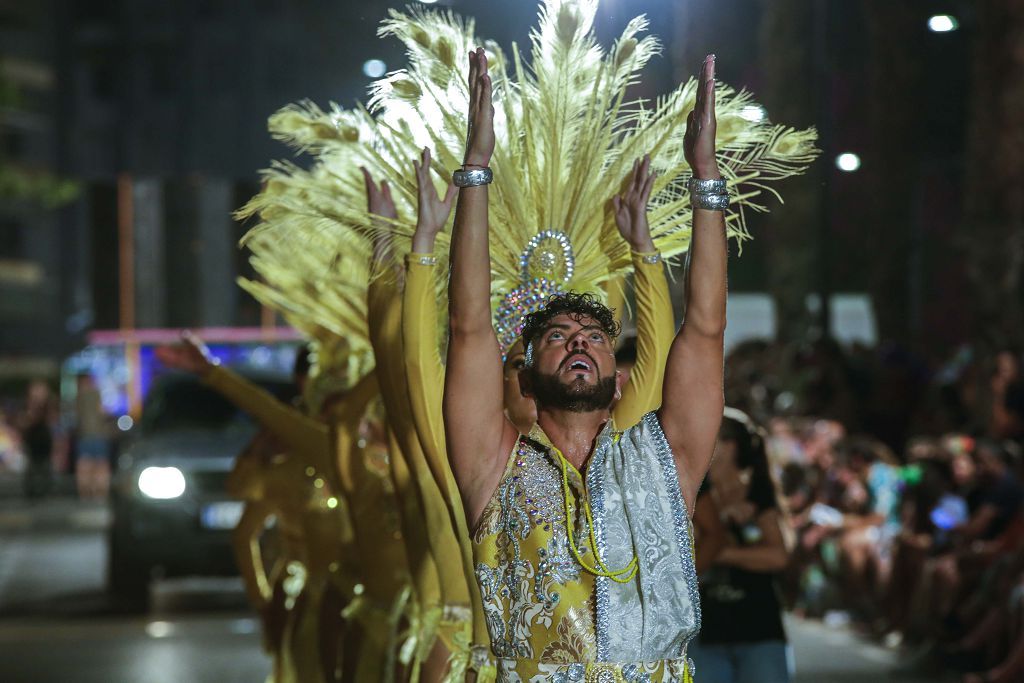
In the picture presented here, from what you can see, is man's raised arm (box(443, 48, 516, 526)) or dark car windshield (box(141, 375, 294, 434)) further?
dark car windshield (box(141, 375, 294, 434))

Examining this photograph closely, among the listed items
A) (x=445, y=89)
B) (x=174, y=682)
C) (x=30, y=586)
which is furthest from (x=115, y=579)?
(x=445, y=89)

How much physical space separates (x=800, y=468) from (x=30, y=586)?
6.81m

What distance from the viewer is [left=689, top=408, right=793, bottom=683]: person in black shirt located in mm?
6273

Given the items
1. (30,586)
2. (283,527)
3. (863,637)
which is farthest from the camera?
(30,586)

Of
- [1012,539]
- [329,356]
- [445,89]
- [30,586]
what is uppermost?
[445,89]

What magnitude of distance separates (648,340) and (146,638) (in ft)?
28.5

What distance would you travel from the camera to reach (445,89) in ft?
17.7

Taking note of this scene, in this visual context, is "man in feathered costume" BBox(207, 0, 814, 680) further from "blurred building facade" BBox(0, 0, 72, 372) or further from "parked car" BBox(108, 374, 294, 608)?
"blurred building facade" BBox(0, 0, 72, 372)

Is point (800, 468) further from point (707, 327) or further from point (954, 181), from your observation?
point (954, 181)

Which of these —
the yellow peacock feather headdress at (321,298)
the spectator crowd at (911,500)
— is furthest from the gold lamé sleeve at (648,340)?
the yellow peacock feather headdress at (321,298)

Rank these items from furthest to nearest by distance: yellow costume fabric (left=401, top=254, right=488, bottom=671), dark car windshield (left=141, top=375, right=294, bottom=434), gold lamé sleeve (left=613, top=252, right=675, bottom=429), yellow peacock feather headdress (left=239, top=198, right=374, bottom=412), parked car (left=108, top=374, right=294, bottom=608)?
1. dark car windshield (left=141, top=375, right=294, bottom=434)
2. parked car (left=108, top=374, right=294, bottom=608)
3. yellow peacock feather headdress (left=239, top=198, right=374, bottom=412)
4. yellow costume fabric (left=401, top=254, right=488, bottom=671)
5. gold lamé sleeve (left=613, top=252, right=675, bottom=429)

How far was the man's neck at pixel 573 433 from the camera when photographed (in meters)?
3.89

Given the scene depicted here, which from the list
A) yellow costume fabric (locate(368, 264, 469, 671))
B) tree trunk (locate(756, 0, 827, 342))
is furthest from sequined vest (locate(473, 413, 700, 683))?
tree trunk (locate(756, 0, 827, 342))

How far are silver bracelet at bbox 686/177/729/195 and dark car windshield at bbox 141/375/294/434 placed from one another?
10.8m
